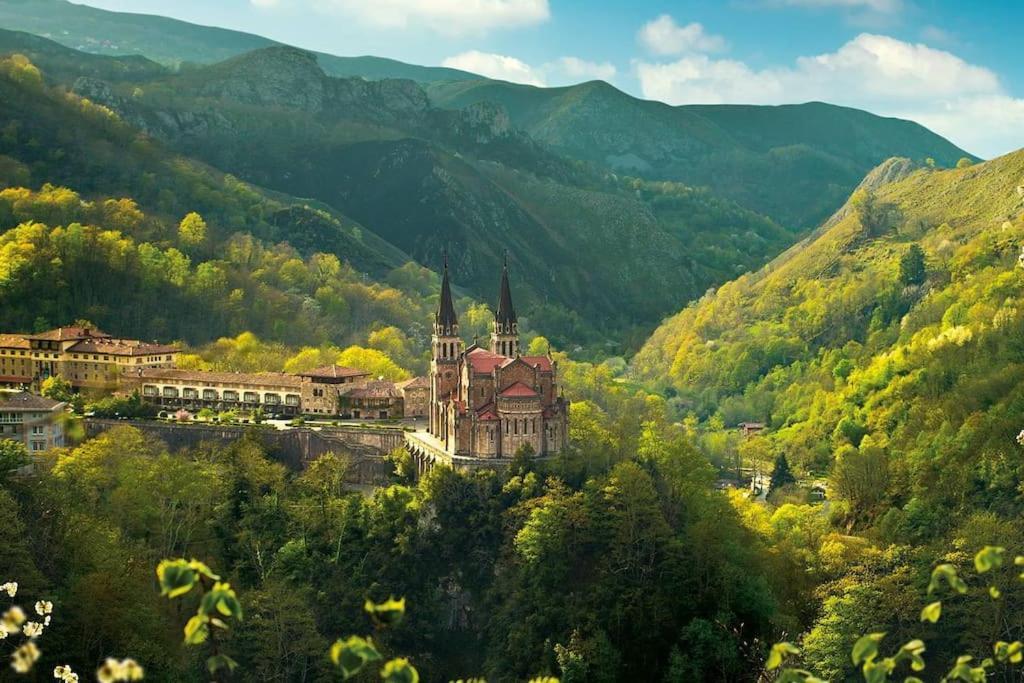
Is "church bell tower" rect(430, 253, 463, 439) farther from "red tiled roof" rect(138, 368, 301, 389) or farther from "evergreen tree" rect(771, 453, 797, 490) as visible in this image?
"evergreen tree" rect(771, 453, 797, 490)

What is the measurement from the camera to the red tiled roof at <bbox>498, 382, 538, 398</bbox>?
81.2 m

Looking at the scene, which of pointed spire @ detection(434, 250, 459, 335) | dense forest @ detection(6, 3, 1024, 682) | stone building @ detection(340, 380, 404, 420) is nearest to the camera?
dense forest @ detection(6, 3, 1024, 682)

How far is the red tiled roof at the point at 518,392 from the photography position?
8119 cm

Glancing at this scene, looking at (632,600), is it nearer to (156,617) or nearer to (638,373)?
(156,617)

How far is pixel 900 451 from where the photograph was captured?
Result: 108 metres

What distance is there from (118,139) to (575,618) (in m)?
142

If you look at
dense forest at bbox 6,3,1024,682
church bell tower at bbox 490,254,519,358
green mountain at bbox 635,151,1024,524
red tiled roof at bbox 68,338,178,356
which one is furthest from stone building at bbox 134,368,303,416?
green mountain at bbox 635,151,1024,524

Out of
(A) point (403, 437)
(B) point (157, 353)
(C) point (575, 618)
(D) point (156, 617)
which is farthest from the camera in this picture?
(B) point (157, 353)

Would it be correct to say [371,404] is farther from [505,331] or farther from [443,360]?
[505,331]

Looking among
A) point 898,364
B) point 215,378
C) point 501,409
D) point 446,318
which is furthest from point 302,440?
point 898,364

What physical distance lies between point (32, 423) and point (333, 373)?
23.8 meters

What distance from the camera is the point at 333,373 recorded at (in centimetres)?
10169

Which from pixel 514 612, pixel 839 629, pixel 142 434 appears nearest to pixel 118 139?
pixel 142 434

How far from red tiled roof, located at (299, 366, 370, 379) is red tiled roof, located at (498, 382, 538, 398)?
76.8 feet
